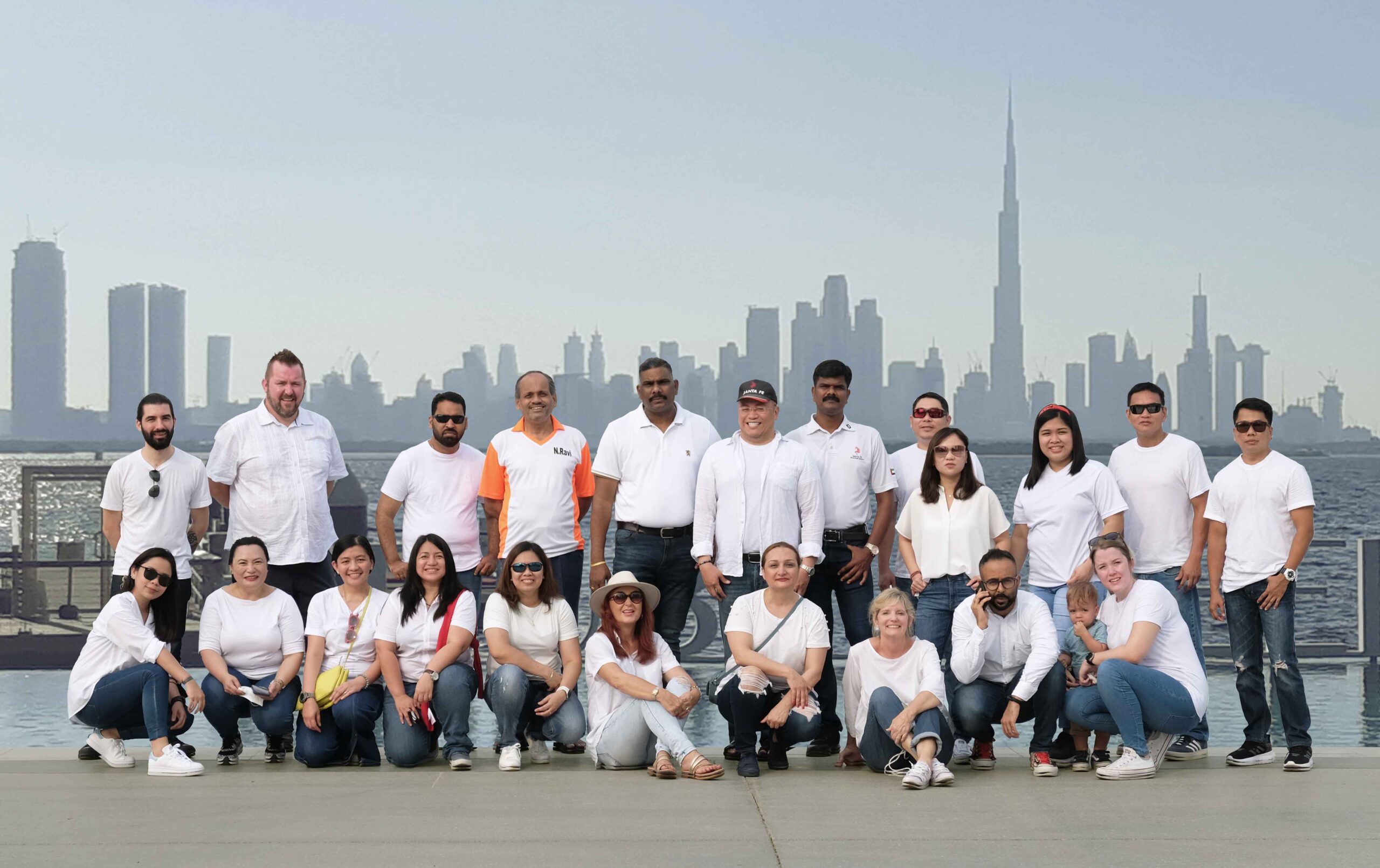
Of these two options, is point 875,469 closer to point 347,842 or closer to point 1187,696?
point 1187,696

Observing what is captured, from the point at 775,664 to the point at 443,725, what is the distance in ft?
4.96

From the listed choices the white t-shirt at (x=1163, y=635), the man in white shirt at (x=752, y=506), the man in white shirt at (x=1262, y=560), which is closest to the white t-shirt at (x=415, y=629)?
the man in white shirt at (x=752, y=506)

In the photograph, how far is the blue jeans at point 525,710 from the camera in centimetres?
600

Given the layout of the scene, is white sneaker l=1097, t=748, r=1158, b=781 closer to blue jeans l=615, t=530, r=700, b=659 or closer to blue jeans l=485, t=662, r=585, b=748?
blue jeans l=615, t=530, r=700, b=659

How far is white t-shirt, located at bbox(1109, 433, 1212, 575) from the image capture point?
6.27 m

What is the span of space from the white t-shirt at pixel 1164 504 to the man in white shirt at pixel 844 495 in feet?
3.64

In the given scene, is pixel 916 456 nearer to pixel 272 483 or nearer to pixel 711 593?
pixel 711 593

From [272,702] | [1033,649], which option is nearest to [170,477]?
[272,702]

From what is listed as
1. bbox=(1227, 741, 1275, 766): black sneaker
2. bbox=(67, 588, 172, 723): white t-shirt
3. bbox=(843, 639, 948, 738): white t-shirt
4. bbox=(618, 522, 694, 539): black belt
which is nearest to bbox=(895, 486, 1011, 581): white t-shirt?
bbox=(843, 639, 948, 738): white t-shirt

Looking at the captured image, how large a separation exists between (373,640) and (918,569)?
97.6 inches

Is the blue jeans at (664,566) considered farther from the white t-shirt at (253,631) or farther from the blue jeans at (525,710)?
the white t-shirt at (253,631)

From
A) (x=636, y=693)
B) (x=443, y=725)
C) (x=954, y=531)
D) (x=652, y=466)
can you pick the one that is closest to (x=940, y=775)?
(x=954, y=531)

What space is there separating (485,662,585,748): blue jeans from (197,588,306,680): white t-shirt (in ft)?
3.03

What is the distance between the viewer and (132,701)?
19.5 feet
